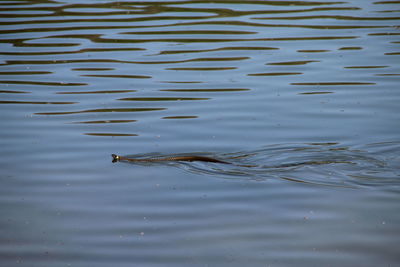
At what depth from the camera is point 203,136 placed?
34.8 feet

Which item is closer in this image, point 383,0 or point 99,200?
point 99,200

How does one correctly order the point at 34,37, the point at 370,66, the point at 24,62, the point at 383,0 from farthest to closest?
the point at 383,0 < the point at 34,37 < the point at 24,62 < the point at 370,66

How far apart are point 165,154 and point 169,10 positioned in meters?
9.83

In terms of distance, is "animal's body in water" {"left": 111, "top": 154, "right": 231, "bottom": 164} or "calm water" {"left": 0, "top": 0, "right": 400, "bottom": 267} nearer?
"calm water" {"left": 0, "top": 0, "right": 400, "bottom": 267}

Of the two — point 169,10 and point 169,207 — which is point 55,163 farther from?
point 169,10

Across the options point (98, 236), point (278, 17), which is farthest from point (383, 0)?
point (98, 236)

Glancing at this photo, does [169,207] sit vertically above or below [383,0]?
below

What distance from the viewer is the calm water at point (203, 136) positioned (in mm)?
7359

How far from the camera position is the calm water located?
7359 millimetres

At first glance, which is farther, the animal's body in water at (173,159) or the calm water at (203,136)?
the animal's body in water at (173,159)

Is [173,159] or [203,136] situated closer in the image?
[173,159]

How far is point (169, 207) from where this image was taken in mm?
8188

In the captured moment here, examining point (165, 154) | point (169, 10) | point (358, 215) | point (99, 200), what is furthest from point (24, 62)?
point (358, 215)

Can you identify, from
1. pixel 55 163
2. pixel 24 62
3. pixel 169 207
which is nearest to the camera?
pixel 169 207
